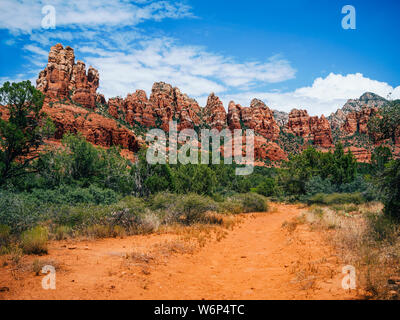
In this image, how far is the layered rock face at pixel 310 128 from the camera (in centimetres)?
10250

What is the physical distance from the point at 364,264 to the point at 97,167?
68.0 feet

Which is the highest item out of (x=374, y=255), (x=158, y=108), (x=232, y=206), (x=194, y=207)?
(x=158, y=108)

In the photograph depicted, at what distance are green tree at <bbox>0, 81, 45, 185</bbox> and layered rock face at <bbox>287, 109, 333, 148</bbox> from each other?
353 ft

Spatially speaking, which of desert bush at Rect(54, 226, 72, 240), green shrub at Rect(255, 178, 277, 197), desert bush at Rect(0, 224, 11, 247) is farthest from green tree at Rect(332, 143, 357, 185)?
desert bush at Rect(0, 224, 11, 247)

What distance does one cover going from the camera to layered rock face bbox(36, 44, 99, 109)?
62469mm

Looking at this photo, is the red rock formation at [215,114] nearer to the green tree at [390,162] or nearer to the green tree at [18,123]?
the green tree at [18,123]

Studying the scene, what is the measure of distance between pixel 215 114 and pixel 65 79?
186 ft

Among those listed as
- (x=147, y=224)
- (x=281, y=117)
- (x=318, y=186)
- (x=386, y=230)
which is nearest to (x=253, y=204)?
(x=318, y=186)

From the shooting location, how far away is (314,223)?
12516 millimetres

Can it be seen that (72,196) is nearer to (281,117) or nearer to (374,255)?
(374,255)

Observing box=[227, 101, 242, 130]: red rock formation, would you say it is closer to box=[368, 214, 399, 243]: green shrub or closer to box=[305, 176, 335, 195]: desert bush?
box=[305, 176, 335, 195]: desert bush

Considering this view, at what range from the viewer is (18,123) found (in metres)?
14.2

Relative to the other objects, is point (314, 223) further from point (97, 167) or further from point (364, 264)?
point (97, 167)
